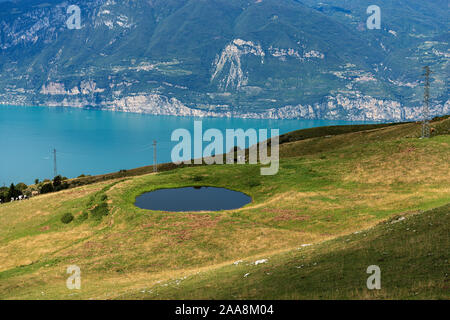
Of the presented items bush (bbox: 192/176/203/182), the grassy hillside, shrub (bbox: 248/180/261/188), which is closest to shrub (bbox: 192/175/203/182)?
bush (bbox: 192/176/203/182)

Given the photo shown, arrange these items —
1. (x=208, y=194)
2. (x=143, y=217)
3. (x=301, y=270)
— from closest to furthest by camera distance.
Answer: (x=301, y=270)
(x=143, y=217)
(x=208, y=194)

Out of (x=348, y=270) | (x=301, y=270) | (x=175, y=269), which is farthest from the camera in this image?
(x=175, y=269)

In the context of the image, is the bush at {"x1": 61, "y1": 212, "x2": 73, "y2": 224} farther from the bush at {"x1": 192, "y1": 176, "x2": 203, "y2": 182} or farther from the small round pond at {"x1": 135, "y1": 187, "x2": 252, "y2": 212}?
the bush at {"x1": 192, "y1": 176, "x2": 203, "y2": 182}

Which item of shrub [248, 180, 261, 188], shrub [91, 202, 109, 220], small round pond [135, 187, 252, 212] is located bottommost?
shrub [91, 202, 109, 220]

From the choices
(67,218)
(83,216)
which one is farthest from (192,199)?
(67,218)
